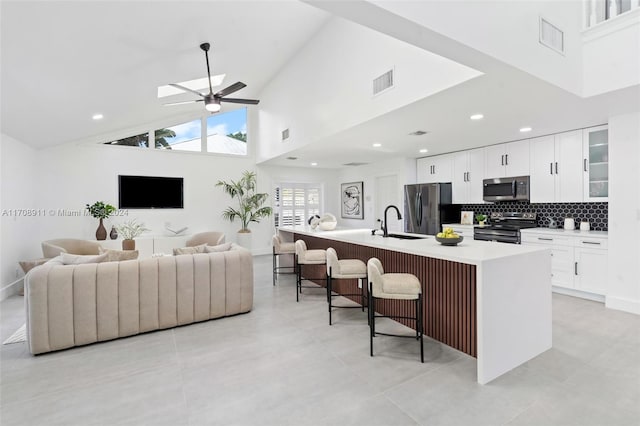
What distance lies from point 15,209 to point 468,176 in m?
7.59

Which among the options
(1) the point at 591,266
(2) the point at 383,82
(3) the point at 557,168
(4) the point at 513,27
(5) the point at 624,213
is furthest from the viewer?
(3) the point at 557,168

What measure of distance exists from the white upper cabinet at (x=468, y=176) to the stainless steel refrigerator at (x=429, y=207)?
0.19m

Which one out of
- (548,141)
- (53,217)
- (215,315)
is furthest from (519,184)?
(53,217)

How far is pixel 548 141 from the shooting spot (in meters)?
4.62

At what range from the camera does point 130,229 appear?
6422 millimetres

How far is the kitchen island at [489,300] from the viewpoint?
7.33 ft

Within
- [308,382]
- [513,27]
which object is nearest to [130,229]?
[308,382]

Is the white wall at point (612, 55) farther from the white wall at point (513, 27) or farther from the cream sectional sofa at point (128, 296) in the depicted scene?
the cream sectional sofa at point (128, 296)

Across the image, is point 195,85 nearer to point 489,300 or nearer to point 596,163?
point 489,300

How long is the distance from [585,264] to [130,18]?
226 inches

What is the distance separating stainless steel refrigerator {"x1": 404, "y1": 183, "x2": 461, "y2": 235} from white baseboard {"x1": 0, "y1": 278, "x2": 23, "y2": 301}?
682cm

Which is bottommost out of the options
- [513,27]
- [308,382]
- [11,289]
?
[308,382]

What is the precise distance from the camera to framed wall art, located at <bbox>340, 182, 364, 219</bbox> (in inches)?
327

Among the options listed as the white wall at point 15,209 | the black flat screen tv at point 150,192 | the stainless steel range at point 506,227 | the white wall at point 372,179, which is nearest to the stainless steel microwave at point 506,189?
the stainless steel range at point 506,227
